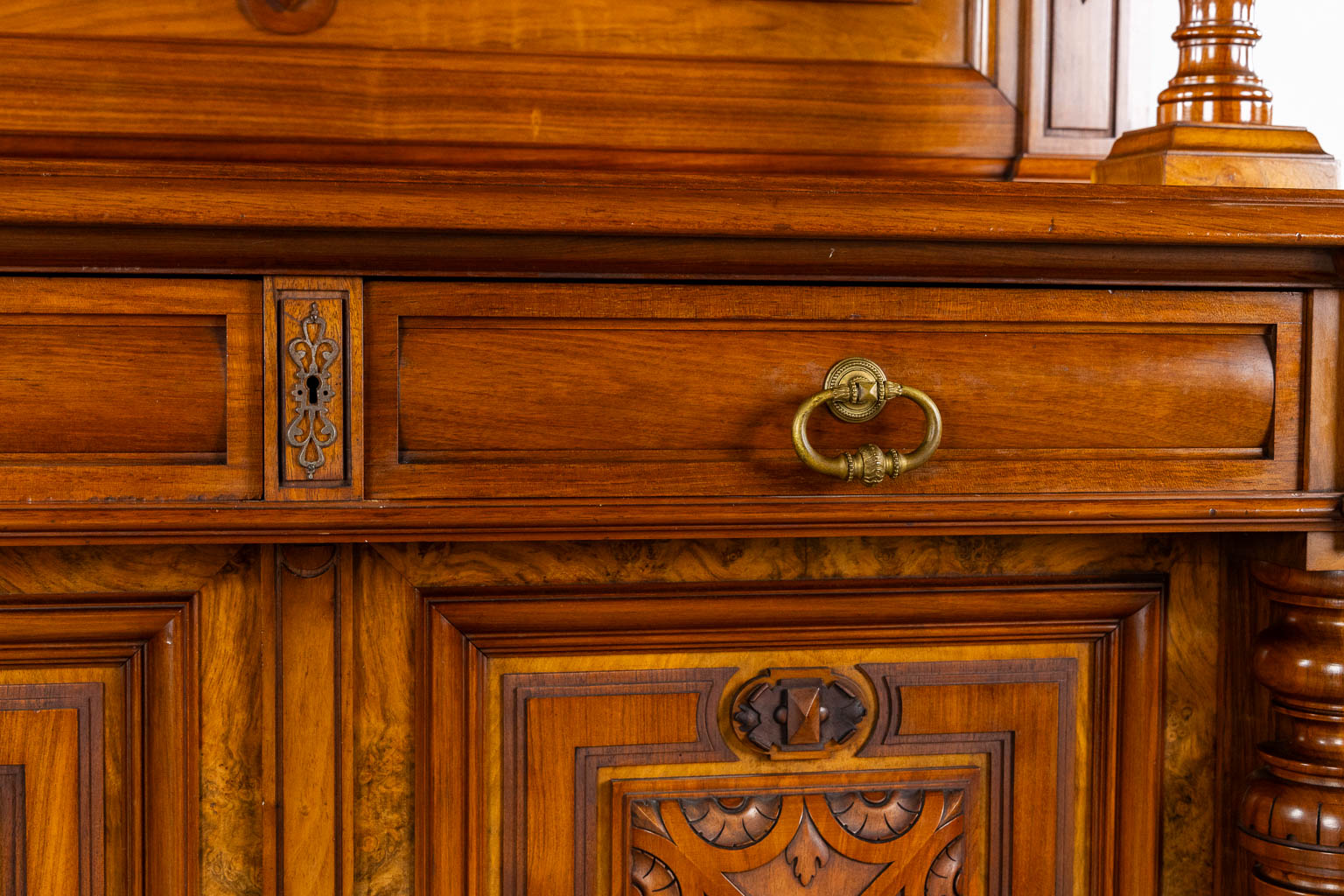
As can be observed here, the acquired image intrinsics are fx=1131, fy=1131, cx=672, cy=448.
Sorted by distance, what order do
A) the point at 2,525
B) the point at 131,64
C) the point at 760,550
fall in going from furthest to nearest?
the point at 131,64
the point at 760,550
the point at 2,525

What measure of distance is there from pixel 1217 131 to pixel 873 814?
401 mm

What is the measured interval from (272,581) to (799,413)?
0.84 feet

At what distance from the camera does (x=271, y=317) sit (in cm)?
47

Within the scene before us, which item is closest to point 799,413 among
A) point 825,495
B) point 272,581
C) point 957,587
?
point 825,495

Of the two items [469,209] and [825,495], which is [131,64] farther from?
[825,495]

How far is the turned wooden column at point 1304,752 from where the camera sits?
1.77ft

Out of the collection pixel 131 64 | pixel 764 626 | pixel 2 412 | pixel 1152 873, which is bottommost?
pixel 1152 873

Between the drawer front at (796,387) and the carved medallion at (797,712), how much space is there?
11 cm

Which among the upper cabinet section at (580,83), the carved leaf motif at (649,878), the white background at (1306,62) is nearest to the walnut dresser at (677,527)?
the carved leaf motif at (649,878)

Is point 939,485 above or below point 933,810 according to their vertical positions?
above

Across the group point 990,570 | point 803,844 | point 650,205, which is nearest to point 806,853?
point 803,844

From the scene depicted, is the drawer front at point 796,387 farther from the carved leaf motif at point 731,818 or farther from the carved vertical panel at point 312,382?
the carved leaf motif at point 731,818

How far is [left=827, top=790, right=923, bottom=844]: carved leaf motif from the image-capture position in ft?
1.86

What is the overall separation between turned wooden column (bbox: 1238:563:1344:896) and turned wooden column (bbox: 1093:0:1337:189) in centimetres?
21
